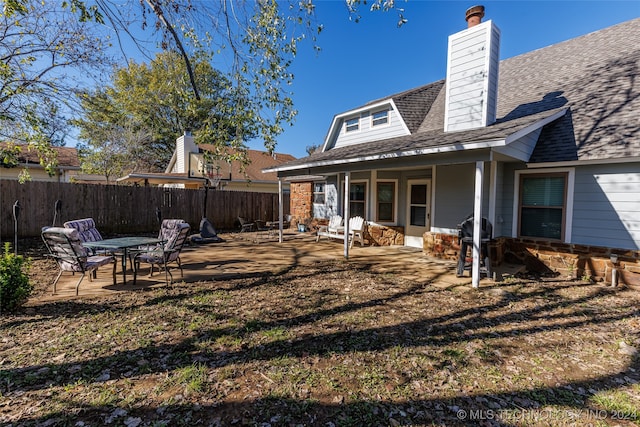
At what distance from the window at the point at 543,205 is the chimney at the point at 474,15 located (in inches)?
149

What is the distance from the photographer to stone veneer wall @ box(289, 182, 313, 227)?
13805 mm

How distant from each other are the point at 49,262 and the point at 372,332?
24.7 ft

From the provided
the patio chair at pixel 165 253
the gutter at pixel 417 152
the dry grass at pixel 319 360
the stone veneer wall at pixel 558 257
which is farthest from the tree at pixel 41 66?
the stone veneer wall at pixel 558 257

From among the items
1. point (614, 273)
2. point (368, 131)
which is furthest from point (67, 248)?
point (614, 273)

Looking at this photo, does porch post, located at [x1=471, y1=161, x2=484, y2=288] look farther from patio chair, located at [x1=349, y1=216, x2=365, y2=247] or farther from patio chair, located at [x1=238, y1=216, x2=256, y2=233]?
patio chair, located at [x1=238, y1=216, x2=256, y2=233]

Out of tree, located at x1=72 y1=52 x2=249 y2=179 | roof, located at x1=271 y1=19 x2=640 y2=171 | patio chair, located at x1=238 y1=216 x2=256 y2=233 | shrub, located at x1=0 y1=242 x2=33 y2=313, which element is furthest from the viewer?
patio chair, located at x1=238 y1=216 x2=256 y2=233

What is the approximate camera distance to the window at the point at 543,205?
6523 mm

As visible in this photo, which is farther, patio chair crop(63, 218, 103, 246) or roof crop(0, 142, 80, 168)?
roof crop(0, 142, 80, 168)

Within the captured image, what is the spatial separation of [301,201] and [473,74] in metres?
9.18

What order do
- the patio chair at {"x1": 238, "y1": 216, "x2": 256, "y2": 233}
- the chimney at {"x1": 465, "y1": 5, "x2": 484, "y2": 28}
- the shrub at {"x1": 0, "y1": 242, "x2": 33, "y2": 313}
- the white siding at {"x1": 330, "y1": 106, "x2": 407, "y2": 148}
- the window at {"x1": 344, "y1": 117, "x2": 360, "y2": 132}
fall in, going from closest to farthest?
the shrub at {"x1": 0, "y1": 242, "x2": 33, "y2": 313} → the chimney at {"x1": 465, "y1": 5, "x2": 484, "y2": 28} → the white siding at {"x1": 330, "y1": 106, "x2": 407, "y2": 148} → the window at {"x1": 344, "y1": 117, "x2": 360, "y2": 132} → the patio chair at {"x1": 238, "y1": 216, "x2": 256, "y2": 233}

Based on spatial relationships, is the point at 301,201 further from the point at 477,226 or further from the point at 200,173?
the point at 477,226

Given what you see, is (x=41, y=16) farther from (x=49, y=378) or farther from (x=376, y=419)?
(x=376, y=419)

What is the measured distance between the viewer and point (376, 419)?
225cm

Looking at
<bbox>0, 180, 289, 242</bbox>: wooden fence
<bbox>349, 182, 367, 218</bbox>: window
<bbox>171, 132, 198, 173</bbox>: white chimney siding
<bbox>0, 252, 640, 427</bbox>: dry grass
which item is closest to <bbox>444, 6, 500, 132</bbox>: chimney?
<bbox>349, 182, 367, 218</bbox>: window
